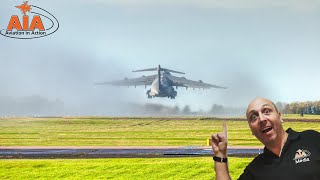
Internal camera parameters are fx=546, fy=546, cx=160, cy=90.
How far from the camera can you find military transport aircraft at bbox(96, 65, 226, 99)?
79.9 m

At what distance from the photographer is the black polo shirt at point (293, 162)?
3.48 m

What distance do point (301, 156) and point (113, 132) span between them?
55850 mm

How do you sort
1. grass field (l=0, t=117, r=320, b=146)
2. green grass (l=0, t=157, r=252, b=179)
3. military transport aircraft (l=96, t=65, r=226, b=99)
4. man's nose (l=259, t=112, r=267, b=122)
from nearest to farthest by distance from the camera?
man's nose (l=259, t=112, r=267, b=122) → green grass (l=0, t=157, r=252, b=179) → grass field (l=0, t=117, r=320, b=146) → military transport aircraft (l=96, t=65, r=226, b=99)

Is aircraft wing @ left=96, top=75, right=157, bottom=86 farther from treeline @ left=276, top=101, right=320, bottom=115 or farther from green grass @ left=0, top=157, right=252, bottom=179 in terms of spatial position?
green grass @ left=0, top=157, right=252, bottom=179

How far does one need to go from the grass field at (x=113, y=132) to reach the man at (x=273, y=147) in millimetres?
39857

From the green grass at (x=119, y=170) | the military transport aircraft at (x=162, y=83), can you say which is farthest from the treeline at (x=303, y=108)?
the green grass at (x=119, y=170)

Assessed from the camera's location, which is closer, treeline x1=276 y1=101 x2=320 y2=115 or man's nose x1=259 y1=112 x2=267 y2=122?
man's nose x1=259 y1=112 x2=267 y2=122

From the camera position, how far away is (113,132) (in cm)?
5888

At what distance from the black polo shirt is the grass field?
39.8 metres

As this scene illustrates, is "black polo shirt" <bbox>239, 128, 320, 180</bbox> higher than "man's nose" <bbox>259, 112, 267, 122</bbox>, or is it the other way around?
"man's nose" <bbox>259, 112, 267, 122</bbox>

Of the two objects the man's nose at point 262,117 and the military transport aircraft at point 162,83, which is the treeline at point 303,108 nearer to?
the military transport aircraft at point 162,83

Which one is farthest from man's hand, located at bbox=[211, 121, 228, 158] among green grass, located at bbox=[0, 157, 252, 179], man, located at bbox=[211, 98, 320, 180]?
green grass, located at bbox=[0, 157, 252, 179]

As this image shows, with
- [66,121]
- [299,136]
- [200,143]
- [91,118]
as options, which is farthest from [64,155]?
[91,118]

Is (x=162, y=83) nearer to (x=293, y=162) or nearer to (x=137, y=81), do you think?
(x=137, y=81)
